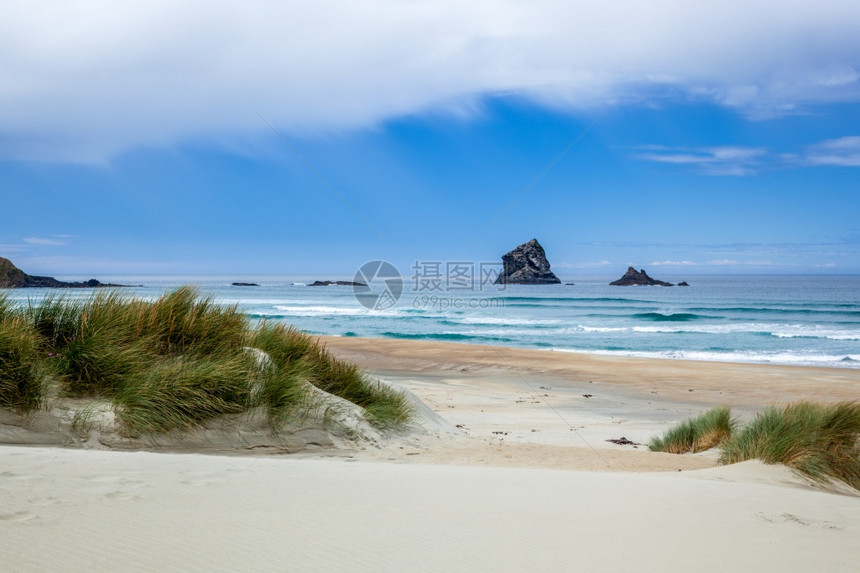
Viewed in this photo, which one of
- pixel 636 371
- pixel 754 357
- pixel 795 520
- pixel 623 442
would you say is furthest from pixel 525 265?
pixel 795 520

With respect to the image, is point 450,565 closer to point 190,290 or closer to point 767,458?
point 767,458

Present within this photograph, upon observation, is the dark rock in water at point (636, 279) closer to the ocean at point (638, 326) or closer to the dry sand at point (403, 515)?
the ocean at point (638, 326)

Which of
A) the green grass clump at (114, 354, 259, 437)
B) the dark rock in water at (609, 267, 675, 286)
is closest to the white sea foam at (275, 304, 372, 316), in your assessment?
the green grass clump at (114, 354, 259, 437)

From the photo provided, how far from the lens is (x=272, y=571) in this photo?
3068mm

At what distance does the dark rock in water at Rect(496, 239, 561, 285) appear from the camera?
84938 millimetres

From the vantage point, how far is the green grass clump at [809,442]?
6.66 metres

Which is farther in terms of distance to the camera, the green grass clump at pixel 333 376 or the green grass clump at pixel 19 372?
the green grass clump at pixel 333 376

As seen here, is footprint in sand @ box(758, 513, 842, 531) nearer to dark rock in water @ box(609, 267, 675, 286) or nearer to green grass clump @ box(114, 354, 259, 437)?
green grass clump @ box(114, 354, 259, 437)

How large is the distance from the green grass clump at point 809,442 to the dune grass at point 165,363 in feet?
13.7

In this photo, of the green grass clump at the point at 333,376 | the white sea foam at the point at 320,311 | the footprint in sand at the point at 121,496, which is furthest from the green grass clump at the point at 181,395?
the white sea foam at the point at 320,311

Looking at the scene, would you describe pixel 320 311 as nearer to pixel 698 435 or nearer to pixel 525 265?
pixel 525 265

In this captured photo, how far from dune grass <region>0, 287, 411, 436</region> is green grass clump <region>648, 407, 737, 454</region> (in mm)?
→ 3836

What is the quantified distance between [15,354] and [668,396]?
13487 mm

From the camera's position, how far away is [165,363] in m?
7.48
